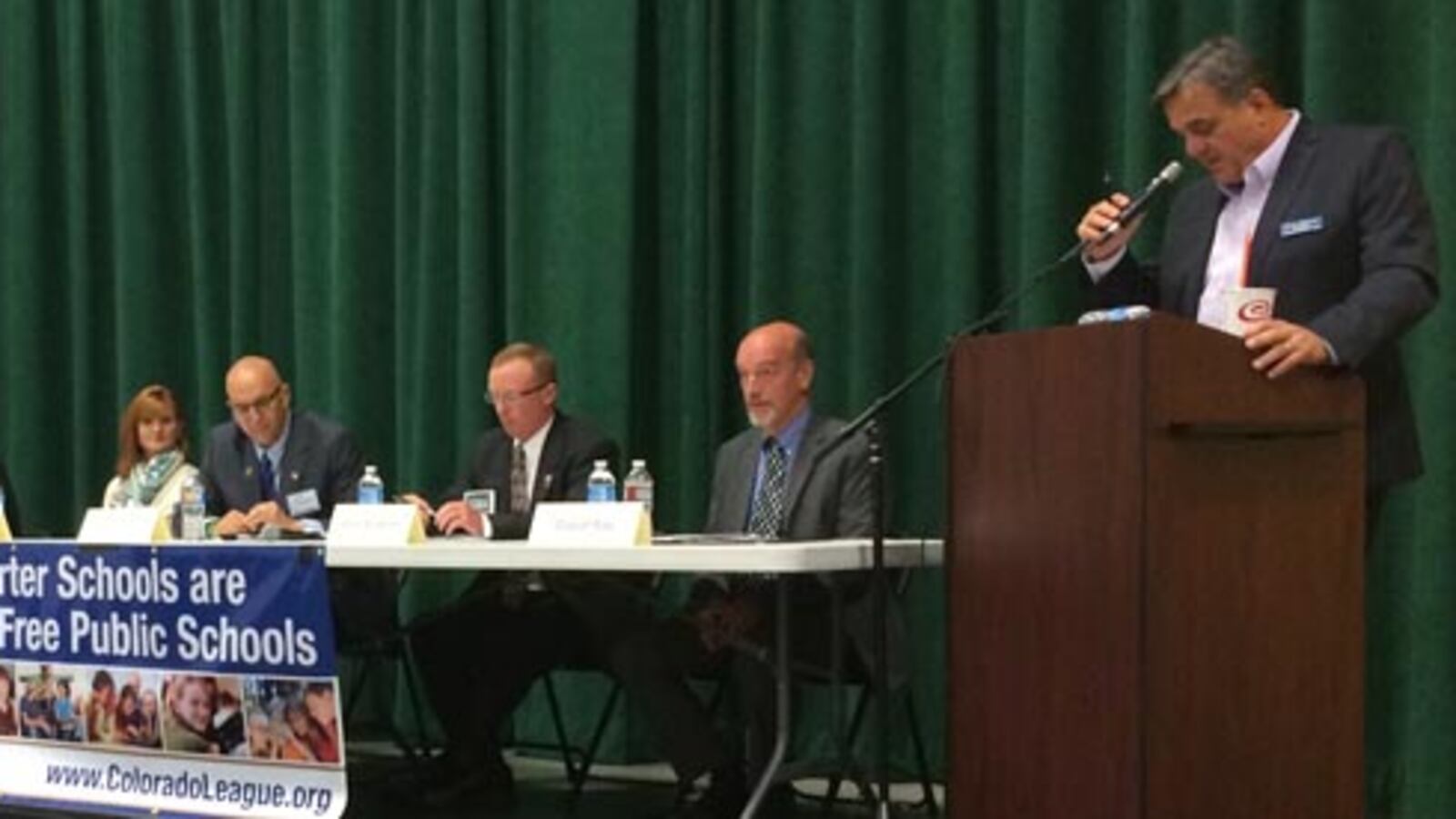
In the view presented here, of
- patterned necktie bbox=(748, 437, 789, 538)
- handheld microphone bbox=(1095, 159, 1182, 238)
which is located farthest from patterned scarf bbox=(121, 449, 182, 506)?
handheld microphone bbox=(1095, 159, 1182, 238)

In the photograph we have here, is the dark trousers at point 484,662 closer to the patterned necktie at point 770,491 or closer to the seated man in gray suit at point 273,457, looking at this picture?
the seated man in gray suit at point 273,457

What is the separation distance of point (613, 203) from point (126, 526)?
1.68 meters

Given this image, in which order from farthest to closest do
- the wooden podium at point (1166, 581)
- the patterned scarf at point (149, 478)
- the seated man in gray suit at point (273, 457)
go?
1. the patterned scarf at point (149, 478)
2. the seated man in gray suit at point (273, 457)
3. the wooden podium at point (1166, 581)

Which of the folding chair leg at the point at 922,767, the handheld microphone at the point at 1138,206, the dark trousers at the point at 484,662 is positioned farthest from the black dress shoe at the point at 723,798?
the handheld microphone at the point at 1138,206

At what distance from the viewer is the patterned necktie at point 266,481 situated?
178 inches

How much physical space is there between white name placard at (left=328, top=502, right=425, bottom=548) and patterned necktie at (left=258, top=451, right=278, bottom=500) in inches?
41.6

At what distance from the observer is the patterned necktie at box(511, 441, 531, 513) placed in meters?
4.19

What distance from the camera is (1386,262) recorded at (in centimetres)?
264

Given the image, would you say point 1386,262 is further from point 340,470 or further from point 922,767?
point 340,470

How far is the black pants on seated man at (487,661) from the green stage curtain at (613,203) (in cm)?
73

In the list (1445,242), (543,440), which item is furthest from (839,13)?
(1445,242)

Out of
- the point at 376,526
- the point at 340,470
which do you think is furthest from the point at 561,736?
the point at 376,526

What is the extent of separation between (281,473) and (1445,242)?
2861mm

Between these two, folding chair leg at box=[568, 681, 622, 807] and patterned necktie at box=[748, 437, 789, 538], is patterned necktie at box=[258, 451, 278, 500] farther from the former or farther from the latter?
patterned necktie at box=[748, 437, 789, 538]
